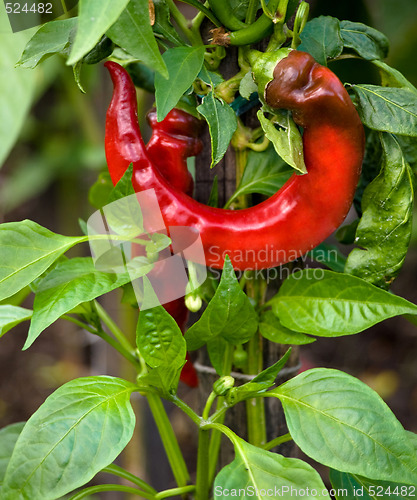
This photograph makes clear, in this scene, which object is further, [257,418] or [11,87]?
[257,418]

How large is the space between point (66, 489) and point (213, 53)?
16.4 inches

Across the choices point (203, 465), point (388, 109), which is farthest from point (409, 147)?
point (203, 465)

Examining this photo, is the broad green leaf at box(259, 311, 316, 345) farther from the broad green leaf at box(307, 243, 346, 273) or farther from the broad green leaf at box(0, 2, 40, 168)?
the broad green leaf at box(0, 2, 40, 168)

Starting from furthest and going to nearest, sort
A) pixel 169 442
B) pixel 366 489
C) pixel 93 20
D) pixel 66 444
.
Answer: pixel 169 442, pixel 366 489, pixel 66 444, pixel 93 20

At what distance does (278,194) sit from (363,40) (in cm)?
19

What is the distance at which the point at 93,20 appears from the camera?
0.32 m

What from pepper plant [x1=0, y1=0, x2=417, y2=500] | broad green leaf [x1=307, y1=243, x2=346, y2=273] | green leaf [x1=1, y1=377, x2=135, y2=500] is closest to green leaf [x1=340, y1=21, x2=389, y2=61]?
pepper plant [x1=0, y1=0, x2=417, y2=500]

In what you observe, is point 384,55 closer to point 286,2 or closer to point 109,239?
point 286,2

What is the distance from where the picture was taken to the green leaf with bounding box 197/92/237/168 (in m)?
→ 0.48

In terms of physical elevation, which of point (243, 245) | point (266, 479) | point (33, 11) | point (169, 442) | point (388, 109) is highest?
point (33, 11)

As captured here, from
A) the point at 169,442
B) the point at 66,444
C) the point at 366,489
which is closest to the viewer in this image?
the point at 66,444

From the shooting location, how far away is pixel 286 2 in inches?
19.4

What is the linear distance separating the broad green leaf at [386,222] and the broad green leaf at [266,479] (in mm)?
192

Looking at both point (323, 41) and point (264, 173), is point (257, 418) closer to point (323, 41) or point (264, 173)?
point (264, 173)
